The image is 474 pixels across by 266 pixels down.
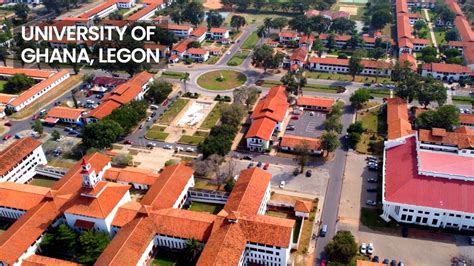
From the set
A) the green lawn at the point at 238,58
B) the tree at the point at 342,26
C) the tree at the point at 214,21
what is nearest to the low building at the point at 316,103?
the green lawn at the point at 238,58

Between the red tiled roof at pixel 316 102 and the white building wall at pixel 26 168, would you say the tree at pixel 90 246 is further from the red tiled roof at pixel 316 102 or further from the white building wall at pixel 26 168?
the red tiled roof at pixel 316 102

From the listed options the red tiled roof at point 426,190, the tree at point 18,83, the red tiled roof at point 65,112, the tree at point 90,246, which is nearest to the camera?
the tree at point 90,246

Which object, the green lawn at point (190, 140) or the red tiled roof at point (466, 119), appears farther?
the red tiled roof at point (466, 119)

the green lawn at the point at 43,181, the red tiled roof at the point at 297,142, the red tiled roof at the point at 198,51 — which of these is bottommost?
the green lawn at the point at 43,181

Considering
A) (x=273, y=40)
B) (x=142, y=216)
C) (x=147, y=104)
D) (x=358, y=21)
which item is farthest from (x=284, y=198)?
(x=358, y=21)

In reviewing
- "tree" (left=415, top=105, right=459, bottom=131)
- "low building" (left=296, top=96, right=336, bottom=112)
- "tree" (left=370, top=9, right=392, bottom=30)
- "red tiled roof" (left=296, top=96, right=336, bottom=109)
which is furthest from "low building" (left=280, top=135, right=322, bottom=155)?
"tree" (left=370, top=9, right=392, bottom=30)

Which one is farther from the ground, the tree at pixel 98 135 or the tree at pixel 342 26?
the tree at pixel 342 26

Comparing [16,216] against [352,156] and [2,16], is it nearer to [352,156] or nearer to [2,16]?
[352,156]

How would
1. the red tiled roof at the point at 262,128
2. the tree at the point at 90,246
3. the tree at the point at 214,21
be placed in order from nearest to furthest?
1. the tree at the point at 90,246
2. the red tiled roof at the point at 262,128
3. the tree at the point at 214,21

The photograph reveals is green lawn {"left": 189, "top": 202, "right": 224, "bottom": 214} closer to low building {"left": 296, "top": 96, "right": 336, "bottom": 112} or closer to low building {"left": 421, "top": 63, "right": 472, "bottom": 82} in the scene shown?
low building {"left": 296, "top": 96, "right": 336, "bottom": 112}
